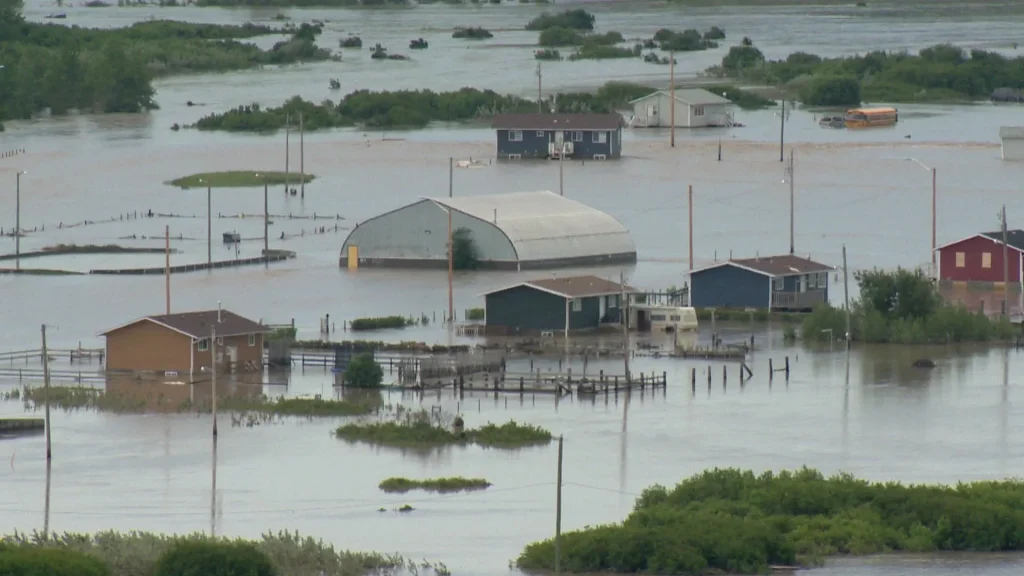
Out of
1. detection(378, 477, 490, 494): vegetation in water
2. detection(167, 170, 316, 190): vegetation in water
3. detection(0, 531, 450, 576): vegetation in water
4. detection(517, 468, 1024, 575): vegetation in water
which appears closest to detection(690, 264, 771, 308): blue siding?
detection(378, 477, 490, 494): vegetation in water

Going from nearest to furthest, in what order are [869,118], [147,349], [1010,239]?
[147,349] → [1010,239] → [869,118]

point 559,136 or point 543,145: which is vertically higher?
point 559,136

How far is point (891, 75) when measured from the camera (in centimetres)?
11288

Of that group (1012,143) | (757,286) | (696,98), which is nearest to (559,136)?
(696,98)

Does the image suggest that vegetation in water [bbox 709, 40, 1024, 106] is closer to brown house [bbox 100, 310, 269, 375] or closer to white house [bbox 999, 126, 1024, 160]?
white house [bbox 999, 126, 1024, 160]

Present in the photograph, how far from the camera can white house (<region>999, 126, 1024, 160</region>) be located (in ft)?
269

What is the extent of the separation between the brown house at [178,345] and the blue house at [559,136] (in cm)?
4272

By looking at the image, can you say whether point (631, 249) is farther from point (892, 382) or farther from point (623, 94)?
point (623, 94)

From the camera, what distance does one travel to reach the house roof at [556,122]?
3302 inches

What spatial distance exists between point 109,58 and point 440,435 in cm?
7516

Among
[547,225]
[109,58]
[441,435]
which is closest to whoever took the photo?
[441,435]

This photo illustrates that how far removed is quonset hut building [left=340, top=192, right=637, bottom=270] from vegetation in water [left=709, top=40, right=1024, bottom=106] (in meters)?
50.8

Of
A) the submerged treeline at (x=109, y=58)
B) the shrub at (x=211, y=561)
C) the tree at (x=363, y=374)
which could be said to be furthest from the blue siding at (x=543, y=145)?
the shrub at (x=211, y=561)

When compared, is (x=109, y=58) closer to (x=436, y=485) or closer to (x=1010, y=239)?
(x=1010, y=239)
